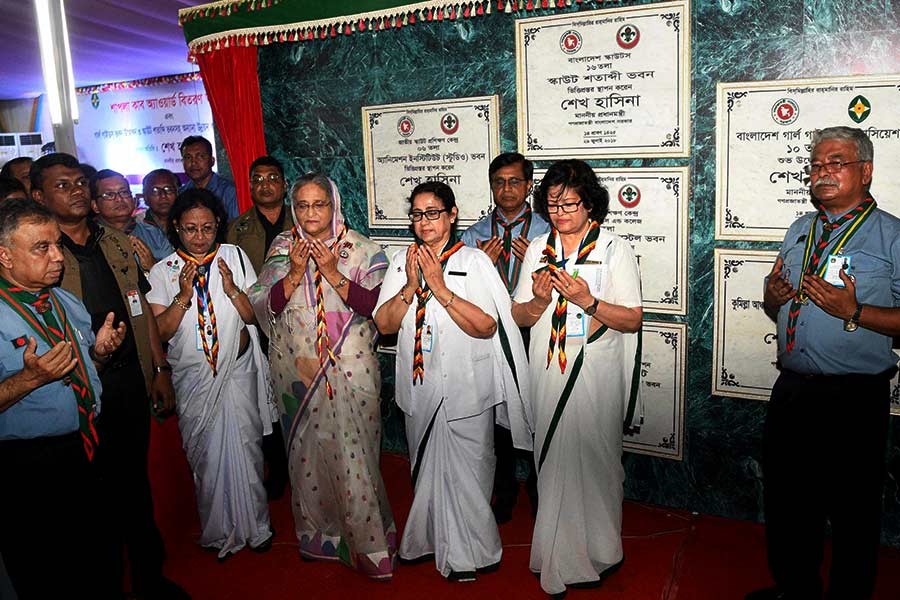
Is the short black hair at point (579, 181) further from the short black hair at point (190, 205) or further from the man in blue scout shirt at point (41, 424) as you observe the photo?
the man in blue scout shirt at point (41, 424)

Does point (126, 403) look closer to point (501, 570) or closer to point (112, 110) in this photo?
point (501, 570)

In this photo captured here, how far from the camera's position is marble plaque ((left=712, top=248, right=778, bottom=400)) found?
11.6 ft

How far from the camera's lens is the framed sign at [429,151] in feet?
13.8

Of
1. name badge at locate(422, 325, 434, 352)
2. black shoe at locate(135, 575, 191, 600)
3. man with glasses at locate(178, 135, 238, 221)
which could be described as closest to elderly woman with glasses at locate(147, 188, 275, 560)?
black shoe at locate(135, 575, 191, 600)

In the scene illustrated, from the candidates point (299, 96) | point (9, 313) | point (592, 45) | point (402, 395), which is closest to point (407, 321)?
point (402, 395)

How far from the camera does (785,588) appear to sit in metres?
3.01

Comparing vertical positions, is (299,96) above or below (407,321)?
above

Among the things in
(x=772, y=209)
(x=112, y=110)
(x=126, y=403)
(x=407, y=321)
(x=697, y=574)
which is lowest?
(x=697, y=574)

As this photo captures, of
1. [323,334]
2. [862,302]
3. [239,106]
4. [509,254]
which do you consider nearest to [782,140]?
[862,302]

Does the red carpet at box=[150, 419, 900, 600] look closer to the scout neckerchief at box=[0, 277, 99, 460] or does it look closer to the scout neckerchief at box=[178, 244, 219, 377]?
the scout neckerchief at box=[178, 244, 219, 377]

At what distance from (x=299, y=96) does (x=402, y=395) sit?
2469 mm

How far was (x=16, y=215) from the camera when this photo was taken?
8.07ft

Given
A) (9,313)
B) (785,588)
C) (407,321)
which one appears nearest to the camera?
(9,313)

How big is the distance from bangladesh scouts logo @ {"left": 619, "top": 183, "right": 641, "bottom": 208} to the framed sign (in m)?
0.79
